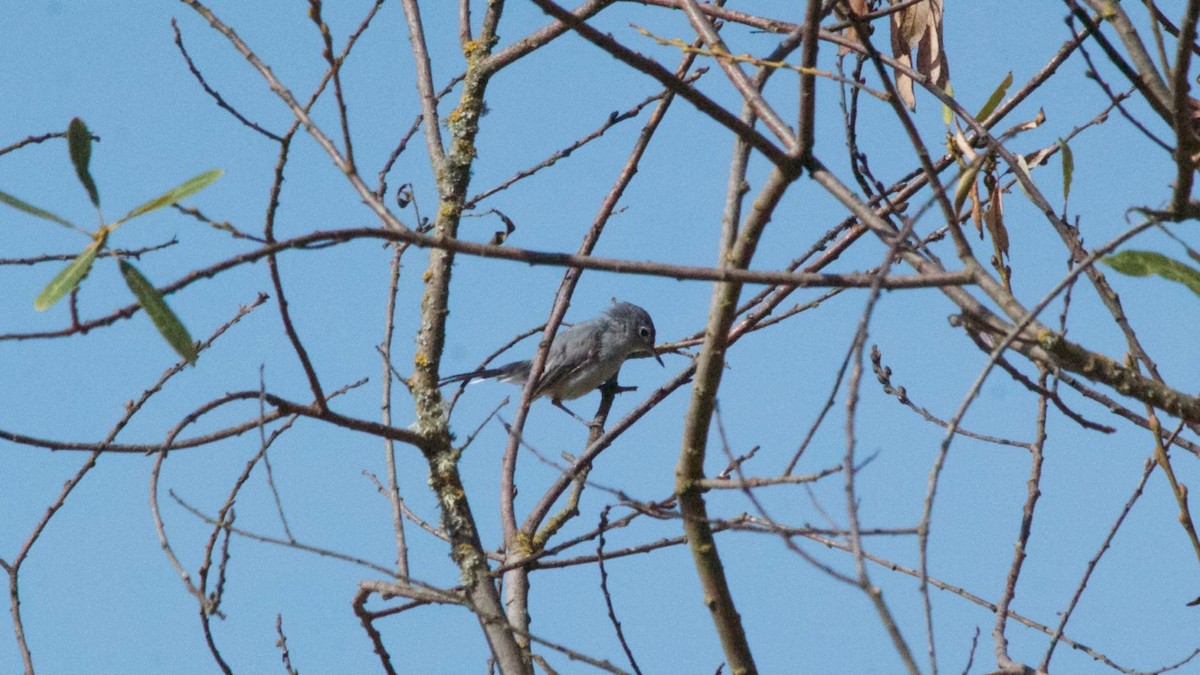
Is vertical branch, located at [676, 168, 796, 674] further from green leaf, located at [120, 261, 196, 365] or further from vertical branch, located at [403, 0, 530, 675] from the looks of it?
green leaf, located at [120, 261, 196, 365]

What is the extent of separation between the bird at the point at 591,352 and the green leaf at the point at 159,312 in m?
5.35

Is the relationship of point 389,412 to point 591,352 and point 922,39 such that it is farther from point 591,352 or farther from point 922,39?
point 591,352

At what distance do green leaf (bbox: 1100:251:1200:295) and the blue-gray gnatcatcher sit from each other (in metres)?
5.33

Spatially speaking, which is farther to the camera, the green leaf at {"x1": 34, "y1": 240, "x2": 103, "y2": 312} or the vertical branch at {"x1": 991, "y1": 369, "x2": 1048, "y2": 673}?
the vertical branch at {"x1": 991, "y1": 369, "x2": 1048, "y2": 673}

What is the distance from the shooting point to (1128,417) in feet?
7.23

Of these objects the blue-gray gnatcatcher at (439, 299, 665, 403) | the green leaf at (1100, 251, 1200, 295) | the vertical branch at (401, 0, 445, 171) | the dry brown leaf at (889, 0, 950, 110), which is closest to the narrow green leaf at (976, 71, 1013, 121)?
the dry brown leaf at (889, 0, 950, 110)

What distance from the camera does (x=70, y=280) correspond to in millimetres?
1521

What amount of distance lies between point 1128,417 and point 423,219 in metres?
1.85

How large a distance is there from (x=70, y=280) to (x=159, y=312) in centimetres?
11

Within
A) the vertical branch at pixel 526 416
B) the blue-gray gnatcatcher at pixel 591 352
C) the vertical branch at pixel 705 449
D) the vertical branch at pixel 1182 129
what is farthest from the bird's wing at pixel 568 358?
the vertical branch at pixel 1182 129

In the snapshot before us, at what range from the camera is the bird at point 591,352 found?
7.23 metres

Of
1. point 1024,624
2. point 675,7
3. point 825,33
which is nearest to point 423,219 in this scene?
point 675,7

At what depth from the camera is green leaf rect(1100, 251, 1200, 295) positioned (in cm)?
166

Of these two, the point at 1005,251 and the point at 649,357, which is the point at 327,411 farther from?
the point at 649,357
